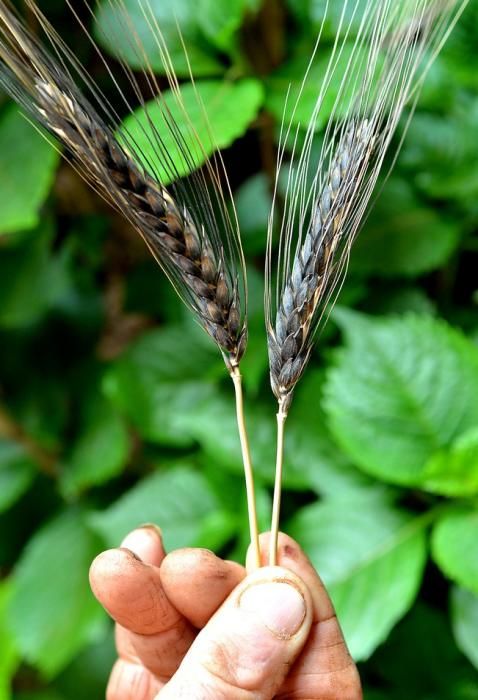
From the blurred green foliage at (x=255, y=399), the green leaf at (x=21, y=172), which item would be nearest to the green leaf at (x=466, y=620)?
the blurred green foliage at (x=255, y=399)

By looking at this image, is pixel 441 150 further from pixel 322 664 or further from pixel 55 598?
pixel 55 598

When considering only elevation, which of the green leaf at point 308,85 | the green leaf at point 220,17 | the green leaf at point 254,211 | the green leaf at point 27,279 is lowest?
the green leaf at point 254,211

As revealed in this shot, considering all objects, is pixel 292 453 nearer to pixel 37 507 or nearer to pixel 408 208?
pixel 408 208

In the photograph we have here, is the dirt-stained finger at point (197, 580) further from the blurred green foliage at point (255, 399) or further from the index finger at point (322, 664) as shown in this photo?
the blurred green foliage at point (255, 399)

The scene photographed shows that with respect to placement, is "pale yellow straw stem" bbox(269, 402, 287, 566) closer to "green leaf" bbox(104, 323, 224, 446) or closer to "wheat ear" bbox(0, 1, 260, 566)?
"wheat ear" bbox(0, 1, 260, 566)

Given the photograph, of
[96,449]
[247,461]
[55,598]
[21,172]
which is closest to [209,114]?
[21,172]

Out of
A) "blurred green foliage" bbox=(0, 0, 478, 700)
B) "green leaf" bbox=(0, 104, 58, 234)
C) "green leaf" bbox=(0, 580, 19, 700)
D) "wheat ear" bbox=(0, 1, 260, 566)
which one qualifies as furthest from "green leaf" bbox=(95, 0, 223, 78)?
"green leaf" bbox=(0, 580, 19, 700)
